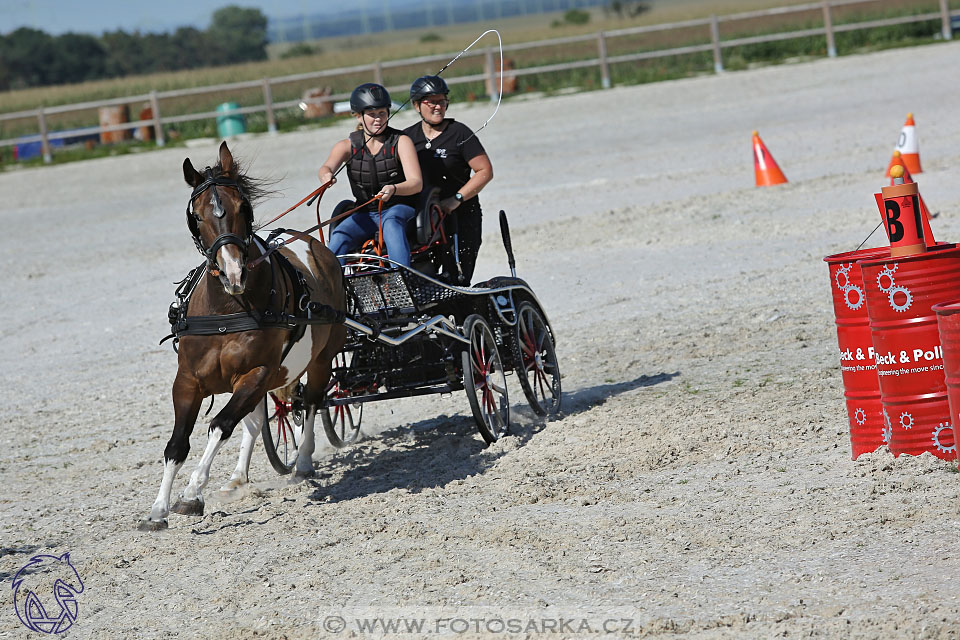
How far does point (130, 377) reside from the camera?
1064 centimetres

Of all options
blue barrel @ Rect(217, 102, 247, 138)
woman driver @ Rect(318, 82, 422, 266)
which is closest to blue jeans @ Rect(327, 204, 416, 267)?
woman driver @ Rect(318, 82, 422, 266)

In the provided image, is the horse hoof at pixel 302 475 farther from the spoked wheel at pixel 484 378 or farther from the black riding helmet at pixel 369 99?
the black riding helmet at pixel 369 99

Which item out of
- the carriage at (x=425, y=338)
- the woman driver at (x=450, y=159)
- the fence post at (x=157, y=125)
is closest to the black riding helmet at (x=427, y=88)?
the woman driver at (x=450, y=159)

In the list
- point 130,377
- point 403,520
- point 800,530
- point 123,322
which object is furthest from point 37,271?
point 800,530

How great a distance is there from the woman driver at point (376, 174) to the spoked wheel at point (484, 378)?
0.67m

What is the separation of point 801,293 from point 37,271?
11.6 meters

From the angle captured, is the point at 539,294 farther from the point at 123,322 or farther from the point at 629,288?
the point at 123,322

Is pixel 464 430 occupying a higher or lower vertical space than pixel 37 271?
lower

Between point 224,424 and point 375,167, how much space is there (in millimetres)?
2234

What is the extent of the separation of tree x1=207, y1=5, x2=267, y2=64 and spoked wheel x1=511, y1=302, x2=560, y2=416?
92.9 m

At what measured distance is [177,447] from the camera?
598cm

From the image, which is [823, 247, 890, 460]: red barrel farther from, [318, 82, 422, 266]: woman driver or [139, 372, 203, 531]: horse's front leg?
[139, 372, 203, 531]: horse's front leg

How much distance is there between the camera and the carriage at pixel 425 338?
284 inches

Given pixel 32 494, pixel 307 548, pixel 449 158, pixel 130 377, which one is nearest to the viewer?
pixel 307 548
